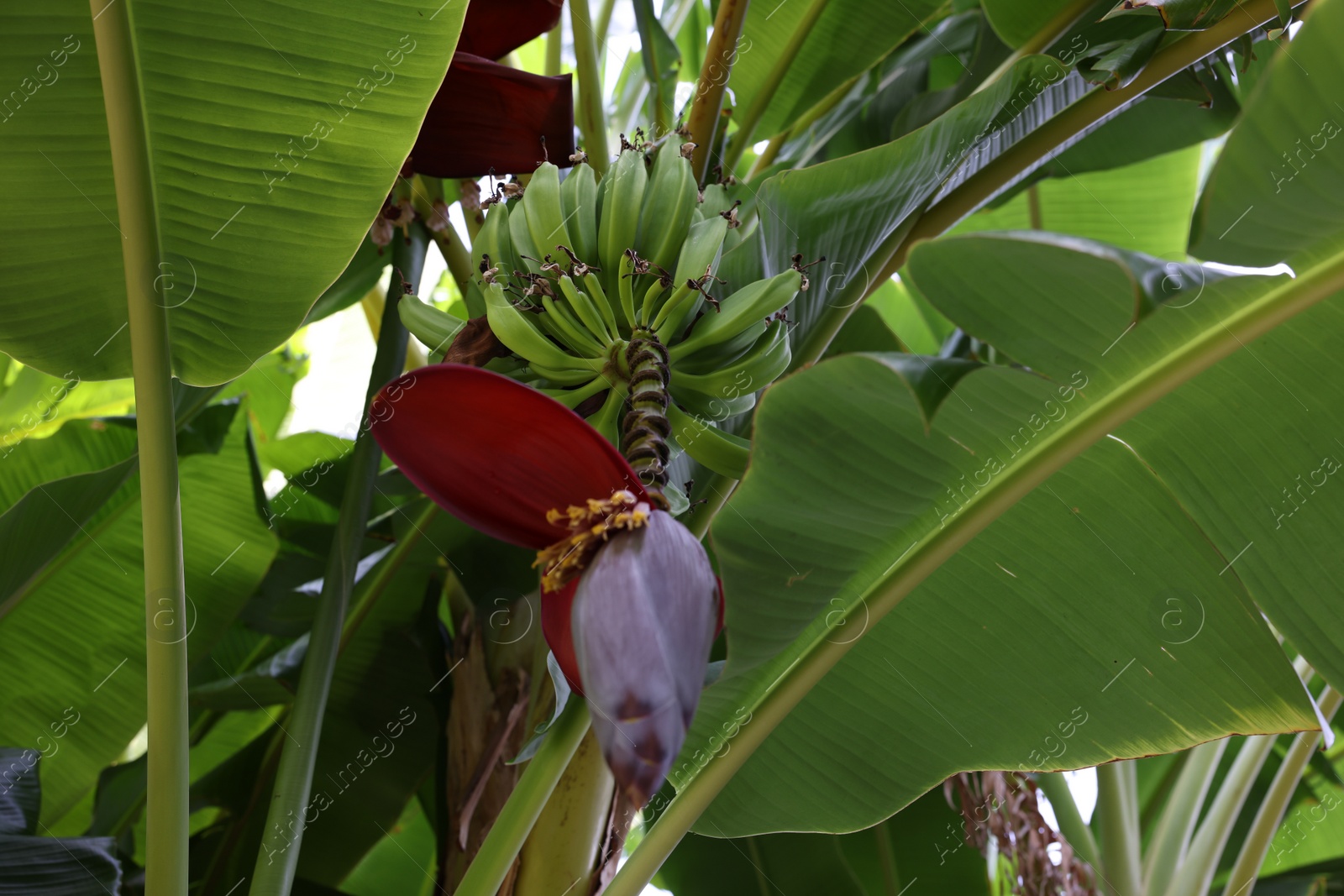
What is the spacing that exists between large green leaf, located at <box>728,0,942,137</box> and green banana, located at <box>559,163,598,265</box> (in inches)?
19.1

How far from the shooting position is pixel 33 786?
0.88m

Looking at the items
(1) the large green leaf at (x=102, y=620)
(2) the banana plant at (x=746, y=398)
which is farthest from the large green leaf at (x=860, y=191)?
(1) the large green leaf at (x=102, y=620)

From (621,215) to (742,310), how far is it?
14 centimetres

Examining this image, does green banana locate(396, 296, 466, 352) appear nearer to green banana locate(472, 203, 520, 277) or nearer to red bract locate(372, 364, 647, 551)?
green banana locate(472, 203, 520, 277)

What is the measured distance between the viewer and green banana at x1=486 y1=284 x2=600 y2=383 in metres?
0.66

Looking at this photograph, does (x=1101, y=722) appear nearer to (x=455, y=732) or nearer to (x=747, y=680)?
(x=747, y=680)

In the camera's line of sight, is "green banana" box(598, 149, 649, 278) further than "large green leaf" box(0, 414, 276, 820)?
No

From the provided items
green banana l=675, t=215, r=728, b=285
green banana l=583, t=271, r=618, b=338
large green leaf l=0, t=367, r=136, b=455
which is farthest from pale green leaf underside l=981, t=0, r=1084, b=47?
large green leaf l=0, t=367, r=136, b=455

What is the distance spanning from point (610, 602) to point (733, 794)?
0.48 metres

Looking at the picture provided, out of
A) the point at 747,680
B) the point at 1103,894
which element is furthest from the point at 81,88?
the point at 1103,894

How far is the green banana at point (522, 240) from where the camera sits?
76 cm

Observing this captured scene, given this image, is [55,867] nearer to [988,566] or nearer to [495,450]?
[495,450]

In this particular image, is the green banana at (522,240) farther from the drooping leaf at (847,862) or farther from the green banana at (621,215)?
the drooping leaf at (847,862)

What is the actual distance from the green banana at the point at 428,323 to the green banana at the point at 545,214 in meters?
0.10
